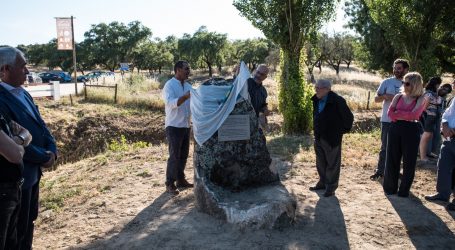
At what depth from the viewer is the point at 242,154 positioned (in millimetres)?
5348

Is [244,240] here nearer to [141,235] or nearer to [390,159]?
[141,235]

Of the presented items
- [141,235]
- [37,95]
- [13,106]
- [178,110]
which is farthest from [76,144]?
[13,106]

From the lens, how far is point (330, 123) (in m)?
5.41

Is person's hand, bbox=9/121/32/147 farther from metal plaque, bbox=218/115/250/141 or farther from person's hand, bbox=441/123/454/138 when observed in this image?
person's hand, bbox=441/123/454/138

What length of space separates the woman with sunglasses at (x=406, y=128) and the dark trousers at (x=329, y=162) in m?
0.77

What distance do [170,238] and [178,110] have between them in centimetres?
198

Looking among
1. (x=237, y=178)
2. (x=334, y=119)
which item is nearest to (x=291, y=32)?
(x=334, y=119)

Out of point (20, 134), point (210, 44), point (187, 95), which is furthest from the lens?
point (210, 44)

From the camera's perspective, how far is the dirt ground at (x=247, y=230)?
4344mm

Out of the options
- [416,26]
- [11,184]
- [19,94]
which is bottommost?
[11,184]

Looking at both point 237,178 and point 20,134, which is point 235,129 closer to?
point 237,178

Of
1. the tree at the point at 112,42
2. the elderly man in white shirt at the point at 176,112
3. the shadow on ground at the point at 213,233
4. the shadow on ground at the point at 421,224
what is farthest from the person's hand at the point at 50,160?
the tree at the point at 112,42

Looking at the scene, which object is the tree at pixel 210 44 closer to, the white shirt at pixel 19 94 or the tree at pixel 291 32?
the tree at pixel 291 32

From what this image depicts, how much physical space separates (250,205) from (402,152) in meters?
2.45
